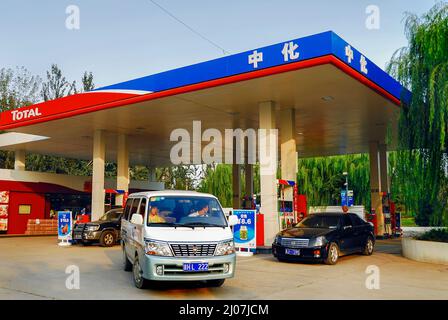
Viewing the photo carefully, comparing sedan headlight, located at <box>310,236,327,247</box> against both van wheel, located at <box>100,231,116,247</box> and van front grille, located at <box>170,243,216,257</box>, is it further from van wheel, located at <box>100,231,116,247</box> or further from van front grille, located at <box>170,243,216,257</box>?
van wheel, located at <box>100,231,116,247</box>

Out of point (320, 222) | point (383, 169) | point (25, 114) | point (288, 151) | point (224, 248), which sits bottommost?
point (224, 248)

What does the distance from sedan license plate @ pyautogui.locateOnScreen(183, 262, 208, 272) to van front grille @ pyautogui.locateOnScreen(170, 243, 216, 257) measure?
160 millimetres

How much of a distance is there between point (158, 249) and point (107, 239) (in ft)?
34.3

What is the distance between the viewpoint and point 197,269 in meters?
7.59

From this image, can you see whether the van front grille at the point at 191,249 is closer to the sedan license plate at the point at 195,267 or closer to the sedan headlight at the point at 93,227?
the sedan license plate at the point at 195,267

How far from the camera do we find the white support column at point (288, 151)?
55.8 ft

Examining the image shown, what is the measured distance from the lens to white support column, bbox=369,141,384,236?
77.0 feet

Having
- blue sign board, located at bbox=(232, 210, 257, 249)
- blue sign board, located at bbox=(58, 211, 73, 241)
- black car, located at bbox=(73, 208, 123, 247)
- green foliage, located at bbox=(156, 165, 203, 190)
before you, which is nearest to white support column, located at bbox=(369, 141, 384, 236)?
blue sign board, located at bbox=(232, 210, 257, 249)

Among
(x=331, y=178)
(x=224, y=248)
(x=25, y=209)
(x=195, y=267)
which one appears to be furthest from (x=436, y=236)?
(x=331, y=178)

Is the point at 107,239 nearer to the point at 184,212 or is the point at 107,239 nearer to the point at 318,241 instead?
the point at 318,241

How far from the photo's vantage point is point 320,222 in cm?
1295

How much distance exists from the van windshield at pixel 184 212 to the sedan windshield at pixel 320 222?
4.83m

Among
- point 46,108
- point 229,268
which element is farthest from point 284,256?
point 46,108
